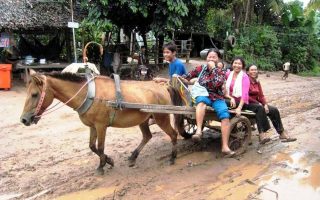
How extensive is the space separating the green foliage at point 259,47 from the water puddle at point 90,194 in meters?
19.8

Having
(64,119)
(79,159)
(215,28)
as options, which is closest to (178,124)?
(79,159)

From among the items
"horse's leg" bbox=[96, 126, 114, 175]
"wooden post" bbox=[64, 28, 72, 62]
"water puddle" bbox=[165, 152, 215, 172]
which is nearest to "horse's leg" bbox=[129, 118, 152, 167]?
"horse's leg" bbox=[96, 126, 114, 175]

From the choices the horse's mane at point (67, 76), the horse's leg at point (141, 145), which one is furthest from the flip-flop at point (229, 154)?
the horse's mane at point (67, 76)

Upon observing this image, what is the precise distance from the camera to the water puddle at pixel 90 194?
5.05 m

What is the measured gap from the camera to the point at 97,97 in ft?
18.1

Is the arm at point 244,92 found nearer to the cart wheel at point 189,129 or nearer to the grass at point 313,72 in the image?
the cart wheel at point 189,129

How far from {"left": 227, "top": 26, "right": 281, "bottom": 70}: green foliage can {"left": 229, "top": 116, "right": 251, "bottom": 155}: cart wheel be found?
17520 millimetres

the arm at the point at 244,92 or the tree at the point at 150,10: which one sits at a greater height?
the tree at the point at 150,10

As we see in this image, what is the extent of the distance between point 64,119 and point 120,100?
4.69 meters

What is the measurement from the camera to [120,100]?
556cm

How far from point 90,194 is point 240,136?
9.94ft

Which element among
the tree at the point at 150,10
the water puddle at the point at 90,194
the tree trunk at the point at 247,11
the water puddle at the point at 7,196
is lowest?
the water puddle at the point at 7,196

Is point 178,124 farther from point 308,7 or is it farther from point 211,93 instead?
point 308,7

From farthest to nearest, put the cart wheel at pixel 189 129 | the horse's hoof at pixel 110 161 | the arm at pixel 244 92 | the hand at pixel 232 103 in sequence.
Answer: the cart wheel at pixel 189 129 → the hand at pixel 232 103 → the arm at pixel 244 92 → the horse's hoof at pixel 110 161
